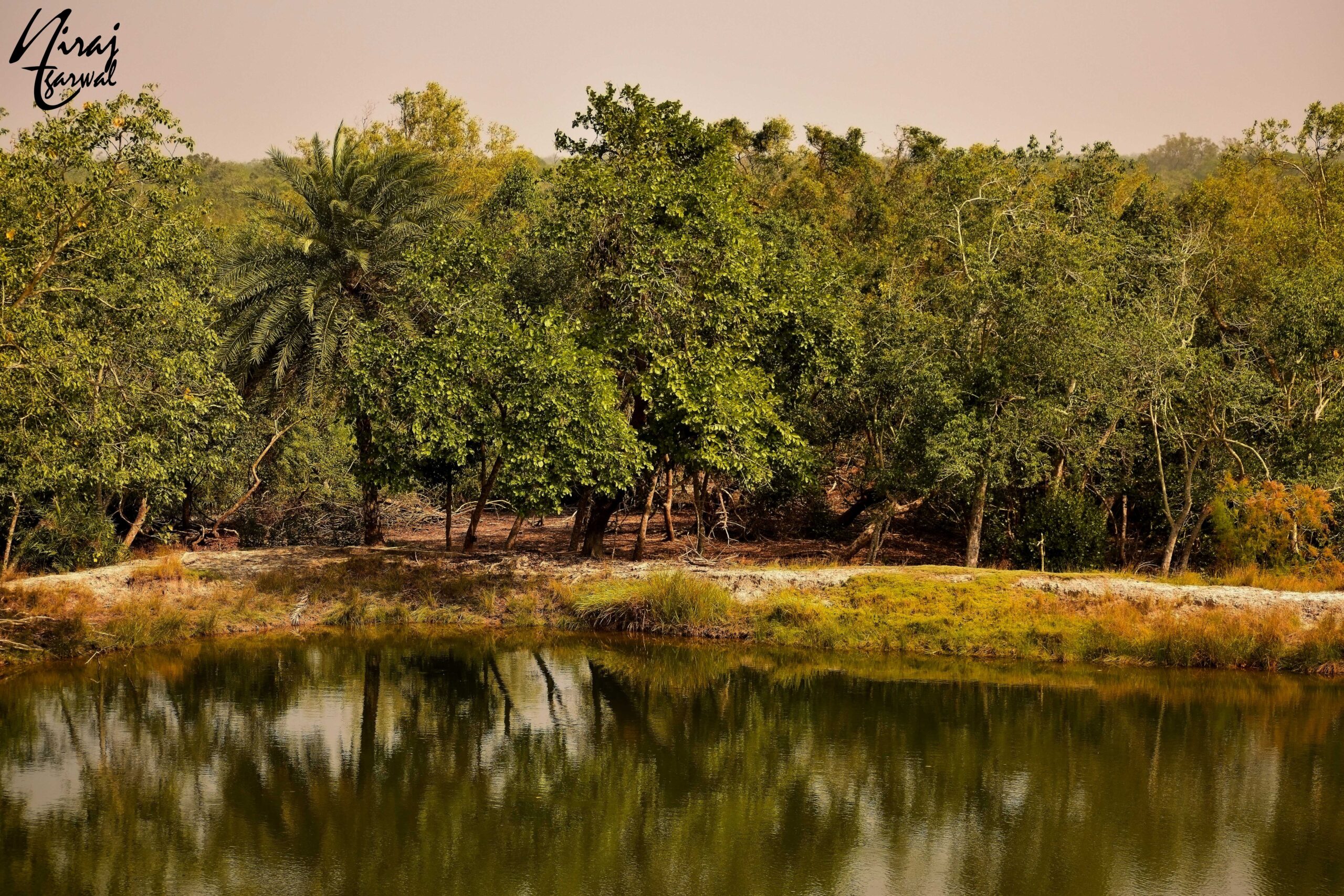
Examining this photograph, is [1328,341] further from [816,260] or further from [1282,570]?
[816,260]

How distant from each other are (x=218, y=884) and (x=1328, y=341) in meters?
24.8

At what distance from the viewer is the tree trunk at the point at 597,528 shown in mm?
28047

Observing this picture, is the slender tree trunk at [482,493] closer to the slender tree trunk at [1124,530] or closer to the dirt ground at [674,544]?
the dirt ground at [674,544]

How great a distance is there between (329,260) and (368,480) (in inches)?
233

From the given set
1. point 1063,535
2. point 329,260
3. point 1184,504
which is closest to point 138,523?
point 329,260

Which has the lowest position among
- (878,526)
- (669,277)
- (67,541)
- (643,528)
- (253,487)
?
(67,541)

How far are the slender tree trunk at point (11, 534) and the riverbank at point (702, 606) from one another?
1.36 metres

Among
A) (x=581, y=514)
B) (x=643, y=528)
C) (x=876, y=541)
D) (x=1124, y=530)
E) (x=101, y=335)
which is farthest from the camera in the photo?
(x=1124, y=530)

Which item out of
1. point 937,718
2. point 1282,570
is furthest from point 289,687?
point 1282,570

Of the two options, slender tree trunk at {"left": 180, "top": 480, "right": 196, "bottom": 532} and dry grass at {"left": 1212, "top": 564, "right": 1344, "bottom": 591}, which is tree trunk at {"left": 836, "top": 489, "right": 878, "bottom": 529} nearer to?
dry grass at {"left": 1212, "top": 564, "right": 1344, "bottom": 591}

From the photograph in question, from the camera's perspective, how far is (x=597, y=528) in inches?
1112

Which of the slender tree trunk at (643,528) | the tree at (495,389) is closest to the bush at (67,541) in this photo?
the tree at (495,389)

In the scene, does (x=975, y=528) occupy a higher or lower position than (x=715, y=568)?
higher

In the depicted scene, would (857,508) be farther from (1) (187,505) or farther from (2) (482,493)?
(1) (187,505)
